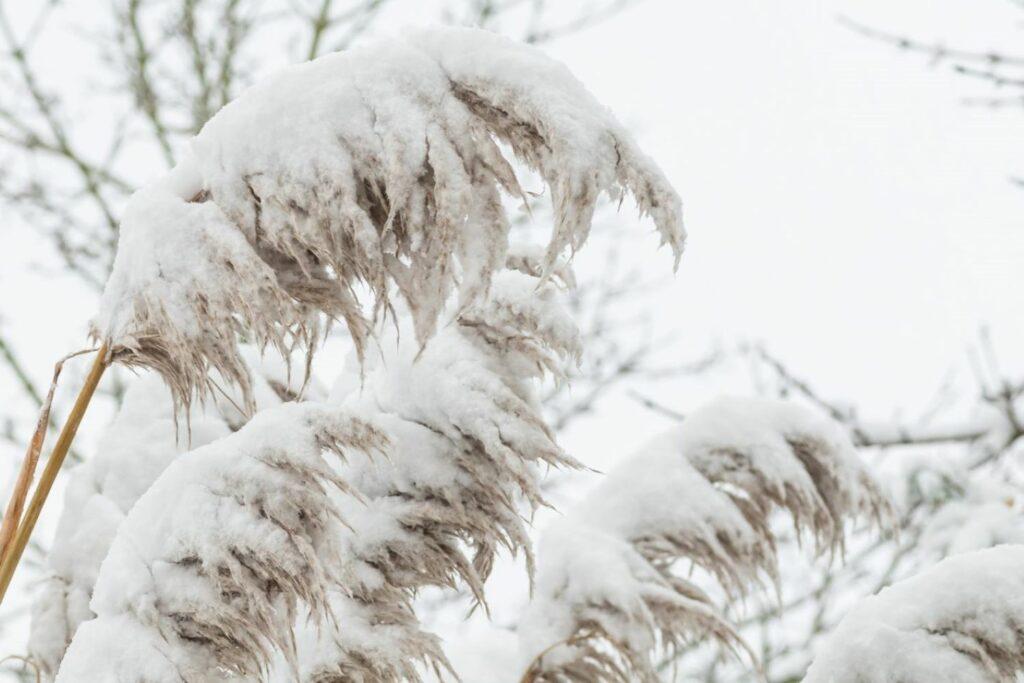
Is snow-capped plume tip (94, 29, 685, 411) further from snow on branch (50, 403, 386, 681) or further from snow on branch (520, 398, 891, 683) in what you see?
snow on branch (520, 398, 891, 683)

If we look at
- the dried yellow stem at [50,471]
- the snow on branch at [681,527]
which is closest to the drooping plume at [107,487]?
the dried yellow stem at [50,471]

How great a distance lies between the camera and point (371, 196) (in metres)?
1.05

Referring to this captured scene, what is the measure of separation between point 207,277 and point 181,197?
128 mm

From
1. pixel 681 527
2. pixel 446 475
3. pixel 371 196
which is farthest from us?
pixel 681 527

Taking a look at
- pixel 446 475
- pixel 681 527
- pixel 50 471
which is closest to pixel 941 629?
pixel 681 527

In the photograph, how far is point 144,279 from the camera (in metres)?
1.04

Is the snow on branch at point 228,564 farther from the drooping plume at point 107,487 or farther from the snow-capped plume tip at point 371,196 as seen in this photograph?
the drooping plume at point 107,487

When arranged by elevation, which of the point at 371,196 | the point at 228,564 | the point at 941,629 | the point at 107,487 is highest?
the point at 371,196

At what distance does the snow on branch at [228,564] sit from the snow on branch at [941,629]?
74 centimetres

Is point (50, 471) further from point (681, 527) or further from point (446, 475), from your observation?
point (681, 527)

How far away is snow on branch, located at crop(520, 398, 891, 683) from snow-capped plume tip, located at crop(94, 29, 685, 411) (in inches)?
30.4

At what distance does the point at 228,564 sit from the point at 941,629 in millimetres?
917

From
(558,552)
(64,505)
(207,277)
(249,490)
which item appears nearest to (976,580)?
(558,552)

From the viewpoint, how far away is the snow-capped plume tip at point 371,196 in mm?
1004
